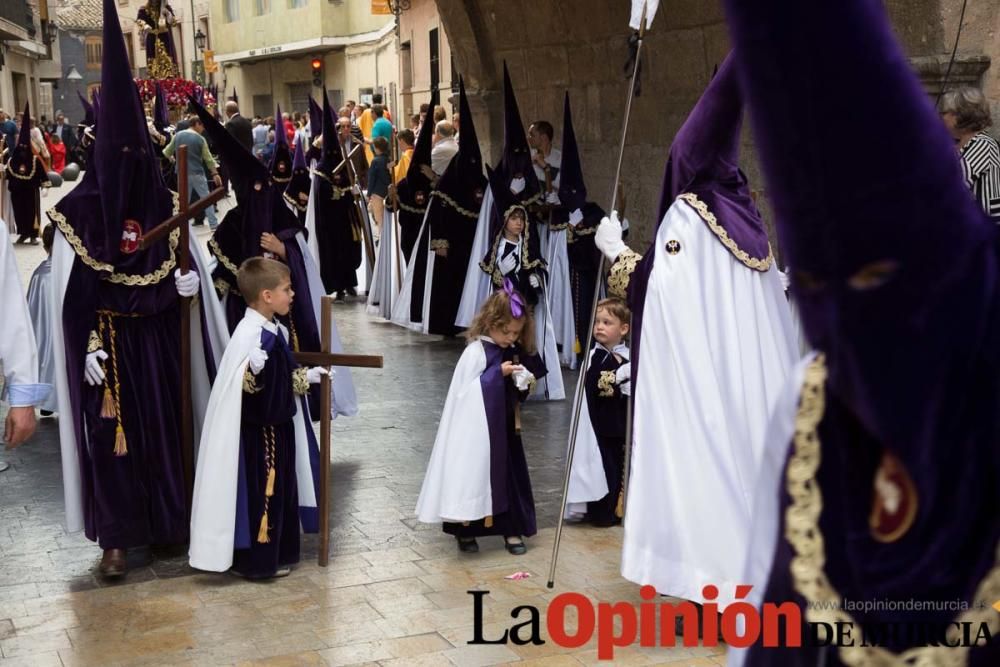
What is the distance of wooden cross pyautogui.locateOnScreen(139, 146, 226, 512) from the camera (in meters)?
5.79

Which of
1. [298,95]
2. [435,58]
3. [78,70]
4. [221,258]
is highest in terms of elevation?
[78,70]

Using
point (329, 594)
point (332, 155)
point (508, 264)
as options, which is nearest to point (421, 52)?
point (332, 155)

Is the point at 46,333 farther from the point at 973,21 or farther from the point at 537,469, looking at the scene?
the point at 973,21

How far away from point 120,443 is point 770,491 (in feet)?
14.2

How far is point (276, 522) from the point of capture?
5.72 meters

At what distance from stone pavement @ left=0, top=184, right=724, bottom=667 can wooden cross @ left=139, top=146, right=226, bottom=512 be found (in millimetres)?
477

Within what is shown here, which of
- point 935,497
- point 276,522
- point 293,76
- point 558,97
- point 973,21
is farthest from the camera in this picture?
point 293,76

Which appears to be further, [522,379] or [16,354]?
[522,379]

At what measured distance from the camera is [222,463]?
5.60 m

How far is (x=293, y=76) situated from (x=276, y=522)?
4390 centimetres

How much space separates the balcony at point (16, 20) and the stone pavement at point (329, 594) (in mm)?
Result: 37831

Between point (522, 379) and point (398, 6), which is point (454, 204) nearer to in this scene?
point (522, 379)

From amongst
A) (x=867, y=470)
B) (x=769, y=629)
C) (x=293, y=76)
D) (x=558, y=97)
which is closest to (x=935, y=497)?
(x=867, y=470)

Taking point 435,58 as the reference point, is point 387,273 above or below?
below
